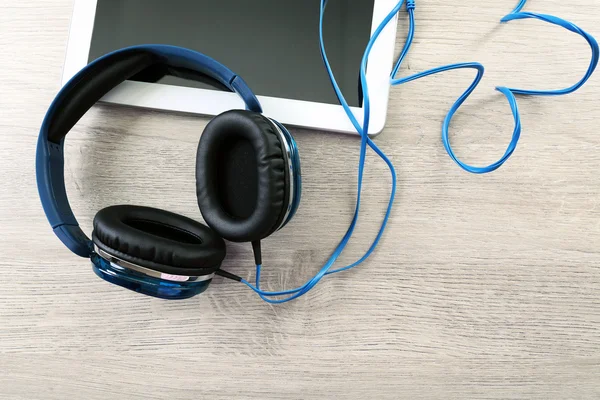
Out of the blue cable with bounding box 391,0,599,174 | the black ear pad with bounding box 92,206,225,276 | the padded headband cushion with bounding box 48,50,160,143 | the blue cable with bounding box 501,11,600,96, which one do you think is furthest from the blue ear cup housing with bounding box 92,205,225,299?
the blue cable with bounding box 501,11,600,96

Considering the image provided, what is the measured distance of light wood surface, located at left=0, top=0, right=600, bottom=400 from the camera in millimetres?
603

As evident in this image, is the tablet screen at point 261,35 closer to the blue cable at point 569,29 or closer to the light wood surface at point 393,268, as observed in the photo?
the light wood surface at point 393,268

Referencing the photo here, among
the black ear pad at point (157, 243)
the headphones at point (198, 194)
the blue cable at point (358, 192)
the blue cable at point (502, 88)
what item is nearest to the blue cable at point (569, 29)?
the blue cable at point (502, 88)

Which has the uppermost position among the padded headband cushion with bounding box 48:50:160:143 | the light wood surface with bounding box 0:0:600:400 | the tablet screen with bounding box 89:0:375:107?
the tablet screen with bounding box 89:0:375:107

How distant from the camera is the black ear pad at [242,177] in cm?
51

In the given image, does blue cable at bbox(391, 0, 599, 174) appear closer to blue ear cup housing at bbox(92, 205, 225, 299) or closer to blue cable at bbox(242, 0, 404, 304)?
blue cable at bbox(242, 0, 404, 304)

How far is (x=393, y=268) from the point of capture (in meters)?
0.61

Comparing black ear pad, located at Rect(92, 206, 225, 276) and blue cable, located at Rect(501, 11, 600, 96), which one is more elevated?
blue cable, located at Rect(501, 11, 600, 96)

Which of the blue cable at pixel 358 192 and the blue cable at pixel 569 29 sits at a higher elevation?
the blue cable at pixel 569 29

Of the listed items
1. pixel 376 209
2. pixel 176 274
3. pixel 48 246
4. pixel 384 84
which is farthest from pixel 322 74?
pixel 48 246

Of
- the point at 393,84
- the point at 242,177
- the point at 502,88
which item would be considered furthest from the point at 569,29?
the point at 242,177

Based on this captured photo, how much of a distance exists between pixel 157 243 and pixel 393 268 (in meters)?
0.29

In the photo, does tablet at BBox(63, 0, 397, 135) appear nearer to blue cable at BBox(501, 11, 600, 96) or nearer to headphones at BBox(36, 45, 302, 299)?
headphones at BBox(36, 45, 302, 299)

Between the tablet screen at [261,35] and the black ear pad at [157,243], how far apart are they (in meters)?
0.18
